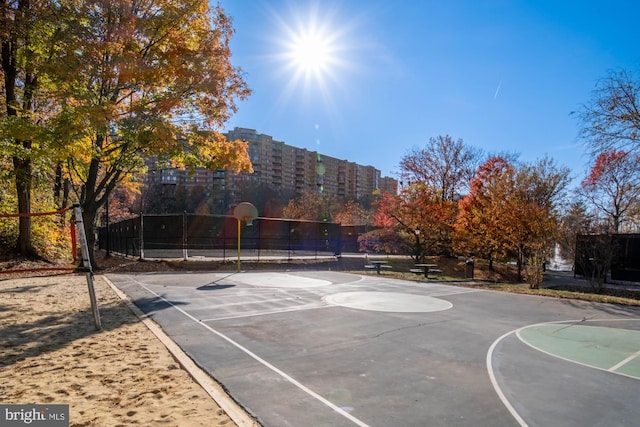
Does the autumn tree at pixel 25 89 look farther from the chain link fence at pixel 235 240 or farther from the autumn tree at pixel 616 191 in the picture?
the autumn tree at pixel 616 191

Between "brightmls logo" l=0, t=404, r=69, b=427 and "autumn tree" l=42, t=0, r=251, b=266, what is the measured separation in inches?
418

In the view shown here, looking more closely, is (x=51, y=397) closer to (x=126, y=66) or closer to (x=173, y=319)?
Answer: (x=173, y=319)

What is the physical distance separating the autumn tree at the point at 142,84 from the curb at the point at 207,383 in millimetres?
8877

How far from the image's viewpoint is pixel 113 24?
13.2 m

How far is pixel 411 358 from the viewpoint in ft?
16.5

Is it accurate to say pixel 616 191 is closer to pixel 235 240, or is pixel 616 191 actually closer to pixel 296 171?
pixel 235 240

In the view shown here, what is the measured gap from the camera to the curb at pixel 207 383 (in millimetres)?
3199

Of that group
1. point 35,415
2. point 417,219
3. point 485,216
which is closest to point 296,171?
point 417,219

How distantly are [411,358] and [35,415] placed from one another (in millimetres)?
4156

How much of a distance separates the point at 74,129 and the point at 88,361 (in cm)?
989

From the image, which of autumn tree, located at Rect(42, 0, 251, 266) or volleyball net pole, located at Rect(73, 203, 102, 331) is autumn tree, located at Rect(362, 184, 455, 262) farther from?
volleyball net pole, located at Rect(73, 203, 102, 331)

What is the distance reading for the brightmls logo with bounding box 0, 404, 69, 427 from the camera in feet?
9.87

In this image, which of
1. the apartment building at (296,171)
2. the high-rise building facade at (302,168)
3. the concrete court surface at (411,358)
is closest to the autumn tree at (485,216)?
the concrete court surface at (411,358)

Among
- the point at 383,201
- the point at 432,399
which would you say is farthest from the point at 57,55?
the point at 383,201
